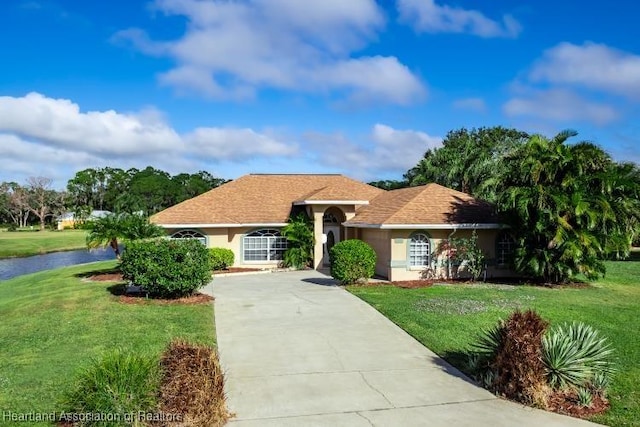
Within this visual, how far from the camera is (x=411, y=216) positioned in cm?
1989

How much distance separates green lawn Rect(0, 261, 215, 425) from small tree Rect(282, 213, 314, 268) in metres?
9.11

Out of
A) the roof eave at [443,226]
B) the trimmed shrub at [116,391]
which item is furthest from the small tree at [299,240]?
the trimmed shrub at [116,391]

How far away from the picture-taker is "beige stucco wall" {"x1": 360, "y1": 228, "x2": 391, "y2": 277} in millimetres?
20297

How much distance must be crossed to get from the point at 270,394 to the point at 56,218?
89.9m

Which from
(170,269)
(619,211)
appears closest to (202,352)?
(170,269)

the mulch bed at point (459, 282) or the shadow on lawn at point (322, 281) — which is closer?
the mulch bed at point (459, 282)

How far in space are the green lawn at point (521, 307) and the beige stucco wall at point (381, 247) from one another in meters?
2.50

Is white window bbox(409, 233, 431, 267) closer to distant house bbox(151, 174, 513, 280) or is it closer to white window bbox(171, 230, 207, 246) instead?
distant house bbox(151, 174, 513, 280)

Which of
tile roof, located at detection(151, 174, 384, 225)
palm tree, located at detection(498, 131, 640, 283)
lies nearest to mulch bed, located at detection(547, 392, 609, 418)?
palm tree, located at detection(498, 131, 640, 283)

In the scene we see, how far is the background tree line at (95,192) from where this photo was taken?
81062mm

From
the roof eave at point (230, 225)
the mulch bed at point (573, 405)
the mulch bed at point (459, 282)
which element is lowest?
the mulch bed at point (573, 405)

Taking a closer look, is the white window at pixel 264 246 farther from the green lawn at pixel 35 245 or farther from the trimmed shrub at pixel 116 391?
the green lawn at pixel 35 245

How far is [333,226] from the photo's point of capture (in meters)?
25.5

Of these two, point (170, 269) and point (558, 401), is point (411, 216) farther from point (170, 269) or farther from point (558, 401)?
point (558, 401)
